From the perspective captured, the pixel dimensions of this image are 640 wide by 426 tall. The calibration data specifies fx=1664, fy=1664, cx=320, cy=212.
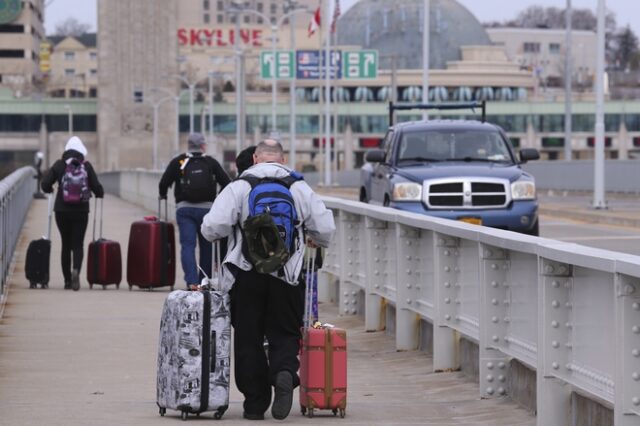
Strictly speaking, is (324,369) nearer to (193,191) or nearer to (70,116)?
(193,191)

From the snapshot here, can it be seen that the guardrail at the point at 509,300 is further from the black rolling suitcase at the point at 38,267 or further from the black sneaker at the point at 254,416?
the black rolling suitcase at the point at 38,267

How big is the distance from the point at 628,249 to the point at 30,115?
152 meters

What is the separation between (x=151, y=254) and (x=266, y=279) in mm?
10462

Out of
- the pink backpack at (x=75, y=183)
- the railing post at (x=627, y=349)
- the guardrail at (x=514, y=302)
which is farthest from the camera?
the pink backpack at (x=75, y=183)

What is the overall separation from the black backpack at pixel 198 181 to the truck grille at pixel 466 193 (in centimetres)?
516

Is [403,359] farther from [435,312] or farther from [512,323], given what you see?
[512,323]

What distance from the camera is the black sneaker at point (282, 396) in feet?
33.2

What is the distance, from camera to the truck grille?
23.2m

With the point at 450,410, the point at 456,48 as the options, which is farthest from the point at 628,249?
the point at 456,48

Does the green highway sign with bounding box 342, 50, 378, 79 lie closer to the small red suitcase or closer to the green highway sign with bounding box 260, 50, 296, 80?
the green highway sign with bounding box 260, 50, 296, 80

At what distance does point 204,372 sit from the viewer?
10086 millimetres

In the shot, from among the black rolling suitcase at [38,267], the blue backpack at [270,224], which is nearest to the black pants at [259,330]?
the blue backpack at [270,224]

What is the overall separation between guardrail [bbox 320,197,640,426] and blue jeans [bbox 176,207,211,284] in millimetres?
2632

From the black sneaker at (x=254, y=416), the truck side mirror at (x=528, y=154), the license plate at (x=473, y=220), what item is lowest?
the black sneaker at (x=254, y=416)
